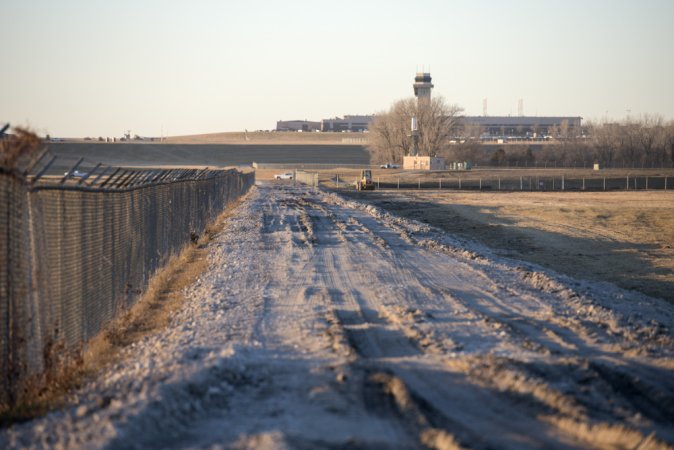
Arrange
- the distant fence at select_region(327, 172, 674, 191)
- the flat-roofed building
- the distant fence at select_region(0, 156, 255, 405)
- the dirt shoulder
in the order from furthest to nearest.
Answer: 1. the flat-roofed building
2. the distant fence at select_region(327, 172, 674, 191)
3. the dirt shoulder
4. the distant fence at select_region(0, 156, 255, 405)

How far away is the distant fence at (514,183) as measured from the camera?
78.9m

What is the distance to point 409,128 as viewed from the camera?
129250 mm

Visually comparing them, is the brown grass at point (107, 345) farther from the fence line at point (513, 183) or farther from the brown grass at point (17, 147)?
the fence line at point (513, 183)

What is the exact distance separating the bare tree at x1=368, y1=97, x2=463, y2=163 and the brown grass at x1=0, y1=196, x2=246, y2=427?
110547 mm

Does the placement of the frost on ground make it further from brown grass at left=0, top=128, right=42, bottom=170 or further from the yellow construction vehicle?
the yellow construction vehicle

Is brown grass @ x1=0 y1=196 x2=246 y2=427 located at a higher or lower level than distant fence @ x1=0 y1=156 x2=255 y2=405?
lower

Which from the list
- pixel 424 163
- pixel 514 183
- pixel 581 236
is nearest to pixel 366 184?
pixel 514 183

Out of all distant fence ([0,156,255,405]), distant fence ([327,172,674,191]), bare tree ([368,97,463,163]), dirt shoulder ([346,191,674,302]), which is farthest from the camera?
bare tree ([368,97,463,163])

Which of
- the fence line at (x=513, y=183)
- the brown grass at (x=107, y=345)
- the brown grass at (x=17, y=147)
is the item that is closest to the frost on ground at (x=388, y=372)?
the brown grass at (x=107, y=345)

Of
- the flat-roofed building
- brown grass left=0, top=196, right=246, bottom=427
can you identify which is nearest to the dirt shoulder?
brown grass left=0, top=196, right=246, bottom=427

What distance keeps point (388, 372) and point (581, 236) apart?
21.3m

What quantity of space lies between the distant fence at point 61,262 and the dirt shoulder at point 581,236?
9.79 metres

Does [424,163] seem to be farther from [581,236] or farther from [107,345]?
[107,345]

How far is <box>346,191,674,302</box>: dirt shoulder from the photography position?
1892cm
